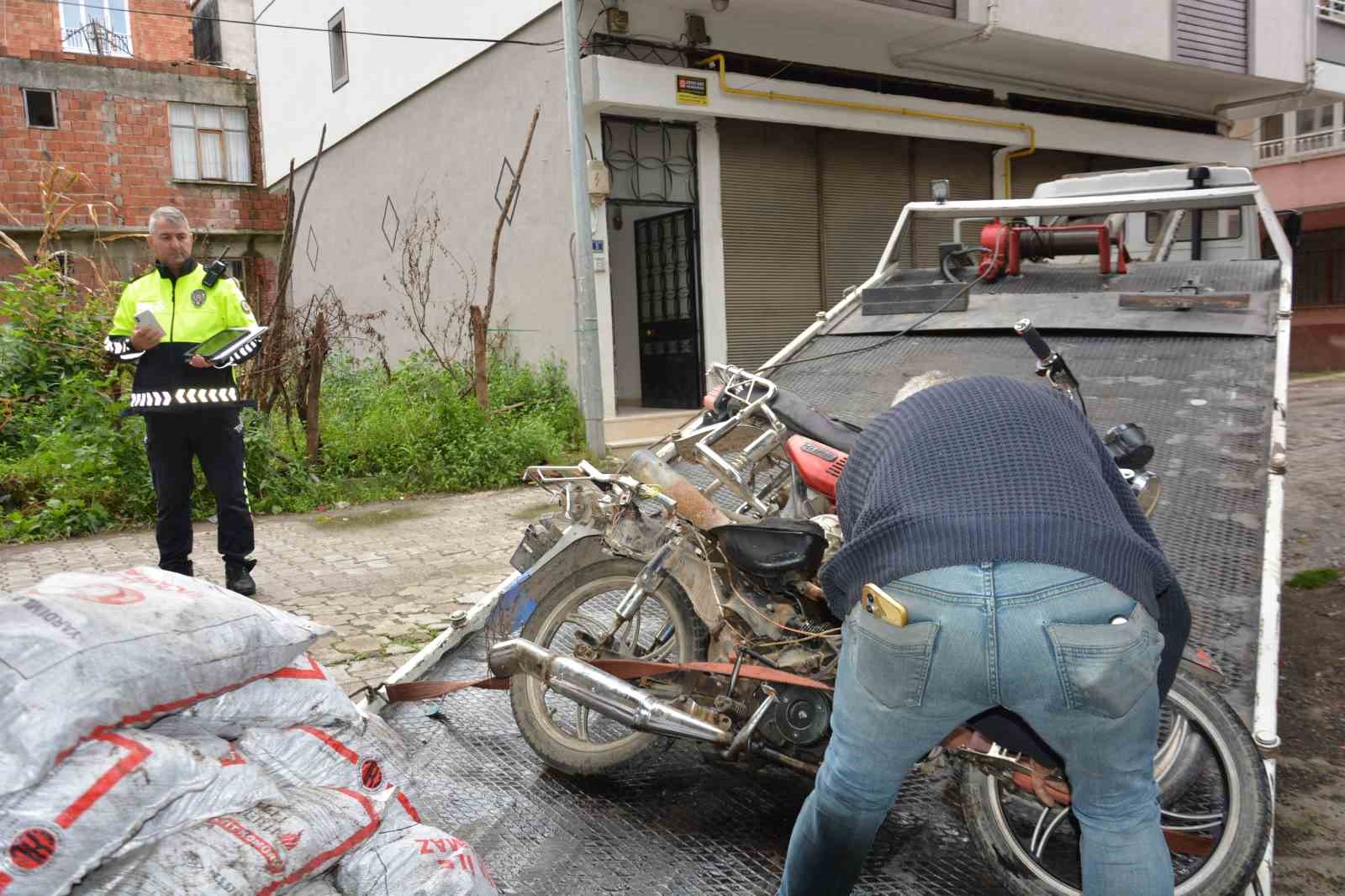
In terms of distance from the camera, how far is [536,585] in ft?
10.3

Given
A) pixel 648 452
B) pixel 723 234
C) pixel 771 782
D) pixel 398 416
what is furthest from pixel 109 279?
pixel 771 782

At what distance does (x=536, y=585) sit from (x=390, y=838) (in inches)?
40.7

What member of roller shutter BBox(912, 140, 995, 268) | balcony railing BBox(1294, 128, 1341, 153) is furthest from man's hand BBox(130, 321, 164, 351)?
balcony railing BBox(1294, 128, 1341, 153)

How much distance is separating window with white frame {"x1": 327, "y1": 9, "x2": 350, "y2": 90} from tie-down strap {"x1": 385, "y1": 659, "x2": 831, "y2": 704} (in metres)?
13.9

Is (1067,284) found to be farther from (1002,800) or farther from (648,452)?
(1002,800)

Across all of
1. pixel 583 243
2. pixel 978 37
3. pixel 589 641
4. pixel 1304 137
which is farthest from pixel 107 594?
pixel 1304 137

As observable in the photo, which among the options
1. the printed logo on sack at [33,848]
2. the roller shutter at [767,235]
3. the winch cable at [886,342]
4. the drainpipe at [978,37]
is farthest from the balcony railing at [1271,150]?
the printed logo on sack at [33,848]

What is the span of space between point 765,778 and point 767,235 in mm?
9512

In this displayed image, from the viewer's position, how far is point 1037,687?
1791 mm

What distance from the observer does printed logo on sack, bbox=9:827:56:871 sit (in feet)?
5.80

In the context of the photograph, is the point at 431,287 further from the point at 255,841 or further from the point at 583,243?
the point at 255,841

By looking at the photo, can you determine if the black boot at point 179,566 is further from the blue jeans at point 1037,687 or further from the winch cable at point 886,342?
the blue jeans at point 1037,687

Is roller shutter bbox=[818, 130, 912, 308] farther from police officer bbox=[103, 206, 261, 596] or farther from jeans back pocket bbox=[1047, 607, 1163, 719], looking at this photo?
jeans back pocket bbox=[1047, 607, 1163, 719]

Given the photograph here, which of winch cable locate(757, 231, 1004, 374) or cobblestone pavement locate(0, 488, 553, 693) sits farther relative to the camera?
winch cable locate(757, 231, 1004, 374)
